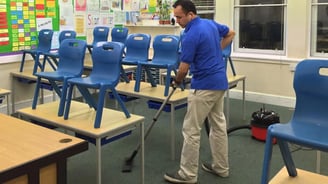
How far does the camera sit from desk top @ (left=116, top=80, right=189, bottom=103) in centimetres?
352

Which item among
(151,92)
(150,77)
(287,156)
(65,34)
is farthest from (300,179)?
(65,34)

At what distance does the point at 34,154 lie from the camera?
1692 millimetres

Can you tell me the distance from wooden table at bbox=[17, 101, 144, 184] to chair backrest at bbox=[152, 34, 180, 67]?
1.07m

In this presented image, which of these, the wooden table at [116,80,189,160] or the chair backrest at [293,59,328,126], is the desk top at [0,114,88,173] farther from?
the wooden table at [116,80,189,160]

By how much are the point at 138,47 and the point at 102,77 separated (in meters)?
1.40

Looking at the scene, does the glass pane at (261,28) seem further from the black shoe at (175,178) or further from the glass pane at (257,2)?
the black shoe at (175,178)

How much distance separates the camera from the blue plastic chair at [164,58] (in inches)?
145

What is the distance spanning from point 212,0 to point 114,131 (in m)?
4.19

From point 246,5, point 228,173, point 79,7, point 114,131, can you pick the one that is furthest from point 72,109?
point 246,5

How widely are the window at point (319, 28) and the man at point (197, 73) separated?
271 cm

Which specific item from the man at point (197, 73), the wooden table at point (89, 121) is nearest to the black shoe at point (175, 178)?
the man at point (197, 73)

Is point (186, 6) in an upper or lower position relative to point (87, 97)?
upper

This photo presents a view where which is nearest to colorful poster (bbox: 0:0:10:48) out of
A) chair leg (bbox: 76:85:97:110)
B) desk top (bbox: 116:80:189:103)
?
desk top (bbox: 116:80:189:103)

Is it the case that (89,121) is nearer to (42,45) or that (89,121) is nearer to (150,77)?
(150,77)
